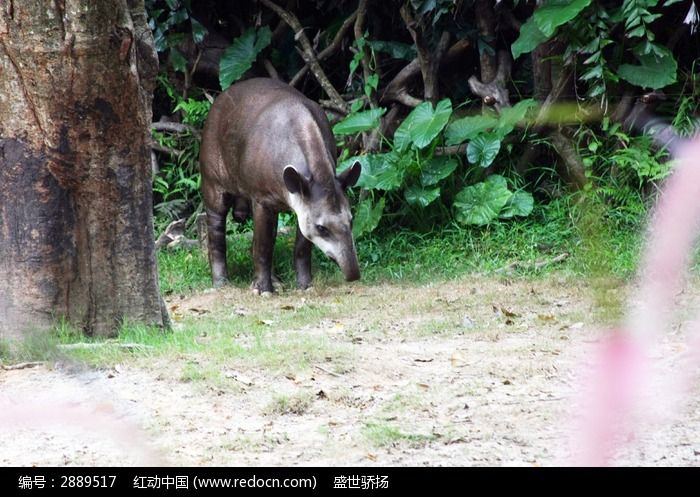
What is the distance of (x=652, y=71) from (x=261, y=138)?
11.0 feet

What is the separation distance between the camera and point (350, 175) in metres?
8.23

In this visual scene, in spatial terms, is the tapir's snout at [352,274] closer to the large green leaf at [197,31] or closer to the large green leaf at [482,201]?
the large green leaf at [482,201]

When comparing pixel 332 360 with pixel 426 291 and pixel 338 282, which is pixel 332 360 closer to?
pixel 426 291

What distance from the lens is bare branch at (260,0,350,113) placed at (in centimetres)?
1007

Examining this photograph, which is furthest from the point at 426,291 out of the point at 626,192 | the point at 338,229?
the point at 626,192

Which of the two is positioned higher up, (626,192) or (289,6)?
(289,6)

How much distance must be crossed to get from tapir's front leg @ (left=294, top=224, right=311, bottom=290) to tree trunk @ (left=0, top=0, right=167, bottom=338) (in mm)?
2699

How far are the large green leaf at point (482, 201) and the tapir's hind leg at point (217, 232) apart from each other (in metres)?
2.09

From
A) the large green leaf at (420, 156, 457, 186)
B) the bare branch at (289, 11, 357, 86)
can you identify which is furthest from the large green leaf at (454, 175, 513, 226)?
the bare branch at (289, 11, 357, 86)

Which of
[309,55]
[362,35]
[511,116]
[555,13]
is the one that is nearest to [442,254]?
[511,116]

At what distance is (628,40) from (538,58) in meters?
0.80

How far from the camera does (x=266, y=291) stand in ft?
26.9

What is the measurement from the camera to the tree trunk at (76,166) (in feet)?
16.6

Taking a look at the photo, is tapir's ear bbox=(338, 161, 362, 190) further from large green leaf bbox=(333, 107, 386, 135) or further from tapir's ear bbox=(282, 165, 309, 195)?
large green leaf bbox=(333, 107, 386, 135)
